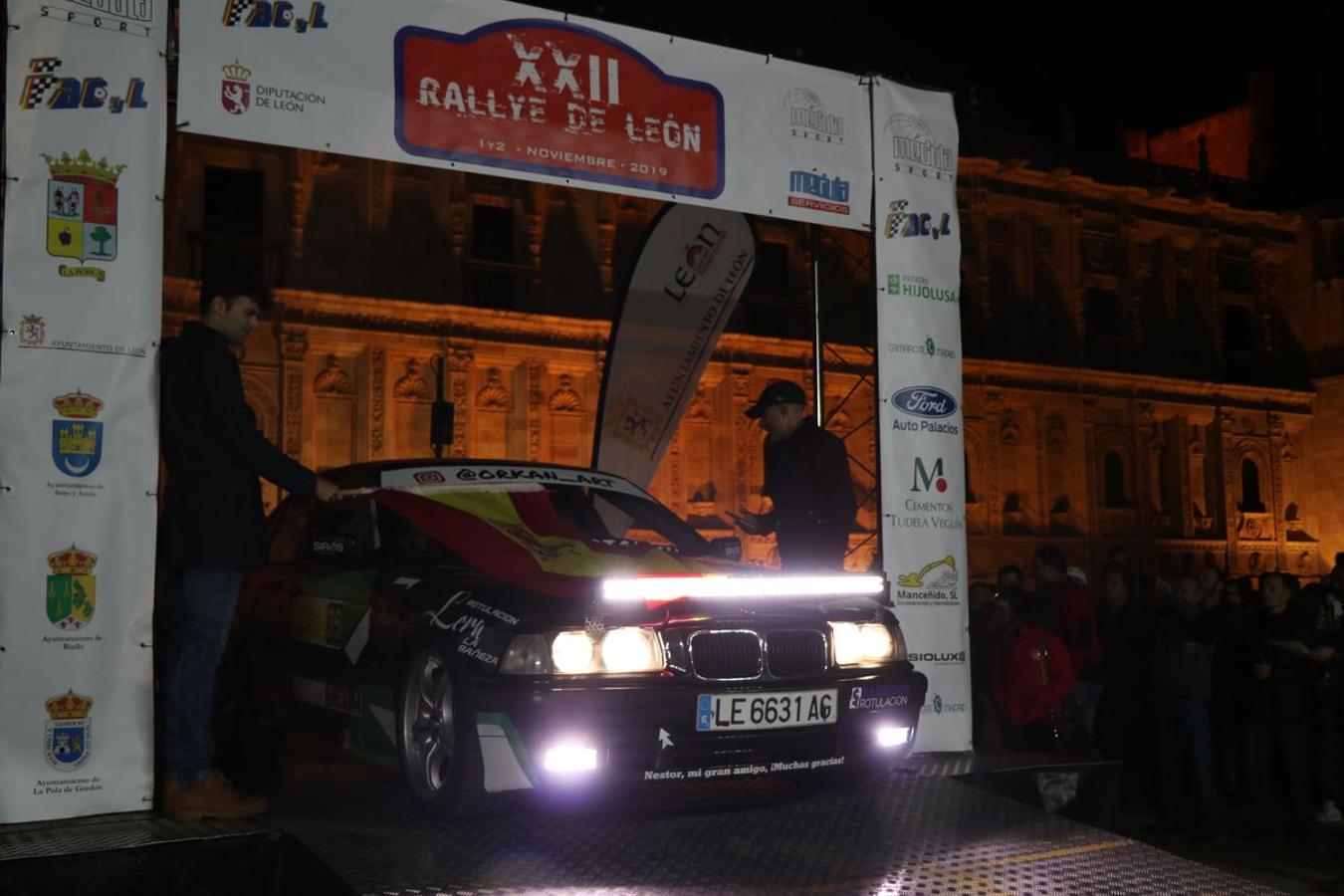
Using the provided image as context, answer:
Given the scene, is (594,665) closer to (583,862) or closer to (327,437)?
(583,862)

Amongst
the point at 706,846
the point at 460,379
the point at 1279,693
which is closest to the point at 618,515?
the point at 706,846

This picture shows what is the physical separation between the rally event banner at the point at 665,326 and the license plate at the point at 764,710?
7.45 meters

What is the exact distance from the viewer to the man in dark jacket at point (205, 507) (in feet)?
17.1

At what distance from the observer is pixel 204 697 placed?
525cm

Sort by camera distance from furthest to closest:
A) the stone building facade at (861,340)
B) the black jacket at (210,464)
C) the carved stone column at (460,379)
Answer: the carved stone column at (460,379) < the stone building facade at (861,340) < the black jacket at (210,464)

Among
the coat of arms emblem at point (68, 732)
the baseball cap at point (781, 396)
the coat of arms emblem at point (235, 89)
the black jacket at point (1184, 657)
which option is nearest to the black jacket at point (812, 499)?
the baseball cap at point (781, 396)

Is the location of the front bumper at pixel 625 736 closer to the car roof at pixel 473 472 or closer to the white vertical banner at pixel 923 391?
the car roof at pixel 473 472

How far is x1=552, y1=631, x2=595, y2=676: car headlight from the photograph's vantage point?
193 inches

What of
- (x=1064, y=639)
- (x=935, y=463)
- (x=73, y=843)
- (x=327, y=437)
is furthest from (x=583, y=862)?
(x=327, y=437)

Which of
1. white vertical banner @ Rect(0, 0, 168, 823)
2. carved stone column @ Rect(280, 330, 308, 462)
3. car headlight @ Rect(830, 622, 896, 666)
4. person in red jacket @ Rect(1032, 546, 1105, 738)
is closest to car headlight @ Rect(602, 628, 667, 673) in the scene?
car headlight @ Rect(830, 622, 896, 666)

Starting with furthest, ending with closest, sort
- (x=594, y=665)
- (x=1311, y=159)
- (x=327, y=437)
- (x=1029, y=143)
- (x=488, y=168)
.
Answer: (x=1311, y=159) → (x=1029, y=143) → (x=327, y=437) → (x=488, y=168) → (x=594, y=665)

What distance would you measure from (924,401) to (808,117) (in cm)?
170

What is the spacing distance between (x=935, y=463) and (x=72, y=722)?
4617 millimetres

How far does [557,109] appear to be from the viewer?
672 cm
